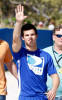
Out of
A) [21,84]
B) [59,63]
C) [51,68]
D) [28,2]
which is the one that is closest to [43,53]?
[51,68]

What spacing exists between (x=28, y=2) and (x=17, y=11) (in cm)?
4146

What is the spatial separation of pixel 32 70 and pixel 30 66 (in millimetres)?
53

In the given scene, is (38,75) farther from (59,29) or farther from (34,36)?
(59,29)

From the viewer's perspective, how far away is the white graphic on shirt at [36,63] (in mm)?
3095

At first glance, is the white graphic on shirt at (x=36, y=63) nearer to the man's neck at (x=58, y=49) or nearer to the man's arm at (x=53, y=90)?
the man's arm at (x=53, y=90)

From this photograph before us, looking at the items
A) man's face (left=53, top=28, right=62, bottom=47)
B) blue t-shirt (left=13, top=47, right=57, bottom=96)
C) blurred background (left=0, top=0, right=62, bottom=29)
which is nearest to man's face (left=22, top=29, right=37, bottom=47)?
blue t-shirt (left=13, top=47, right=57, bottom=96)

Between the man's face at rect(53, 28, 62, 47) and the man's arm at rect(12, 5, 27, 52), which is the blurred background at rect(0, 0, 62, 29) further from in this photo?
the man's arm at rect(12, 5, 27, 52)

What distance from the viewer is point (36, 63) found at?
3.14 metres

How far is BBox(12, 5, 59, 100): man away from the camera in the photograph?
121 inches

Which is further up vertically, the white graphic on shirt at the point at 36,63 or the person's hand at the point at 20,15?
the person's hand at the point at 20,15

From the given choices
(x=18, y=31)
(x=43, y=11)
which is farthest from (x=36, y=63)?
(x=43, y=11)

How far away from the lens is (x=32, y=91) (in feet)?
10.2

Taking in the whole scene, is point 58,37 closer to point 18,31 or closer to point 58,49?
point 58,49

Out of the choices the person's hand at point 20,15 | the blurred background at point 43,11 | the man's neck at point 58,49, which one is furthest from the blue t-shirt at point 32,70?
the blurred background at point 43,11
